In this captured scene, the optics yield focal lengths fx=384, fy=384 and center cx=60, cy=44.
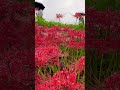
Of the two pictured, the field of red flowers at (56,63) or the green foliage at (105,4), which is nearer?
the field of red flowers at (56,63)

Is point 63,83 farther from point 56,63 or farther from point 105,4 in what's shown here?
point 105,4

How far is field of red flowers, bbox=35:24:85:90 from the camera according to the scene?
325 centimetres

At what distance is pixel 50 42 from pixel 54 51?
0.67m

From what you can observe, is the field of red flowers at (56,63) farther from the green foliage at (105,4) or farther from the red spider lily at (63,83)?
the green foliage at (105,4)

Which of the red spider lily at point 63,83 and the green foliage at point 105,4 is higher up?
the green foliage at point 105,4

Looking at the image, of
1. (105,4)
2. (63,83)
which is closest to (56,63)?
(63,83)

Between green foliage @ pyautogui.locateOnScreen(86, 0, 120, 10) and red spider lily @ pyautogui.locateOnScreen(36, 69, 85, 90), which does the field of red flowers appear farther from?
green foliage @ pyautogui.locateOnScreen(86, 0, 120, 10)

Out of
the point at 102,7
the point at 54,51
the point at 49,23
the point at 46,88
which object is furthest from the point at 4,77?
the point at 49,23

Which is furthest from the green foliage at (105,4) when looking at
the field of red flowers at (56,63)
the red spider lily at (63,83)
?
the red spider lily at (63,83)

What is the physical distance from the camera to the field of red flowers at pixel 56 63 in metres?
3.25

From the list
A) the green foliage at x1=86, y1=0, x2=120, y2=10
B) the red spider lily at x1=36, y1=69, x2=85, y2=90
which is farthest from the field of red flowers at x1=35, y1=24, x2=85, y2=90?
the green foliage at x1=86, y1=0, x2=120, y2=10

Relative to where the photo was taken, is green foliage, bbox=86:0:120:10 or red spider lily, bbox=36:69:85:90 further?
green foliage, bbox=86:0:120:10

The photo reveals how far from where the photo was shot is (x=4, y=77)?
314 cm

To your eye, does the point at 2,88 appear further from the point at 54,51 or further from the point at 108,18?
the point at 108,18
